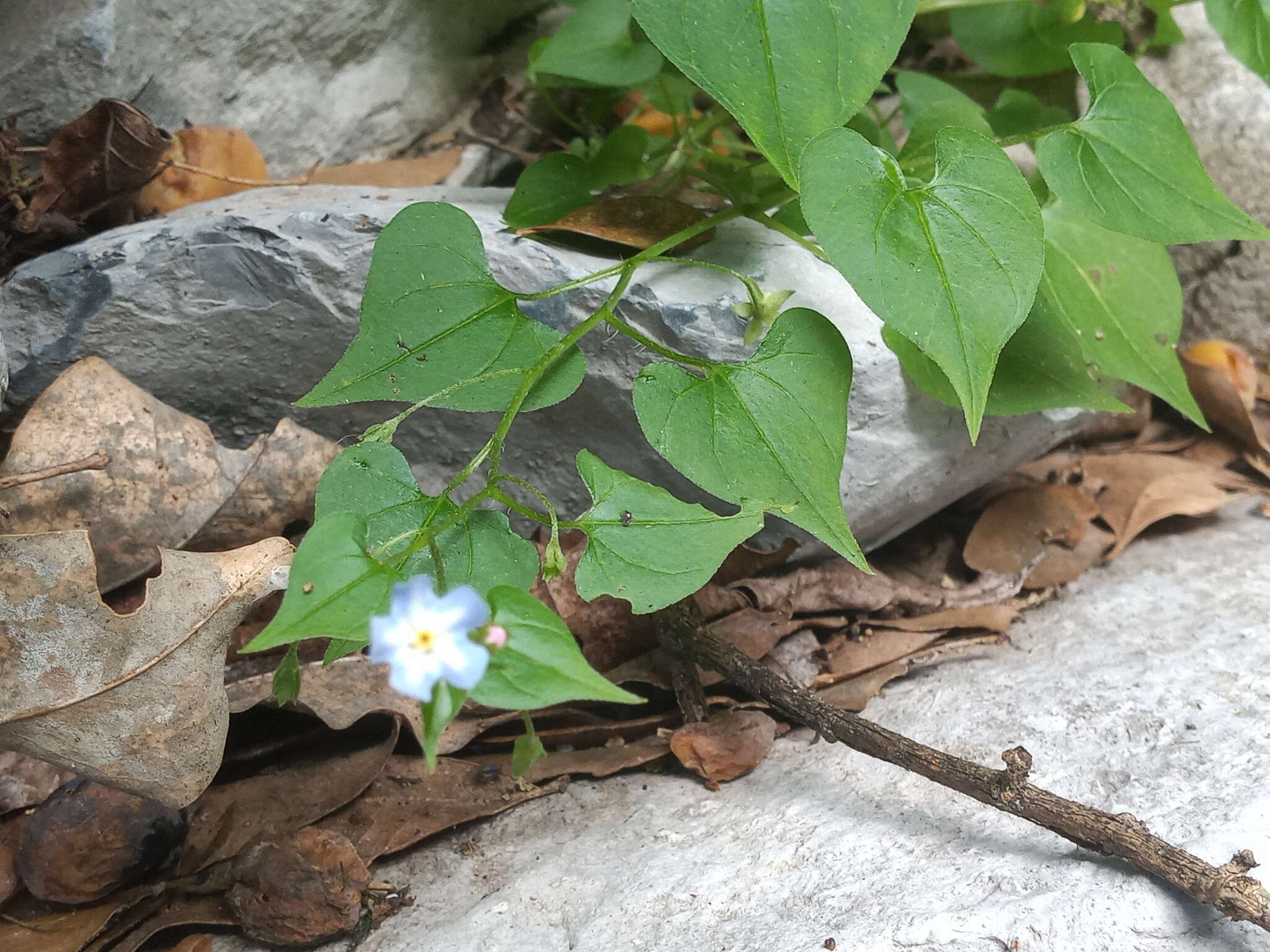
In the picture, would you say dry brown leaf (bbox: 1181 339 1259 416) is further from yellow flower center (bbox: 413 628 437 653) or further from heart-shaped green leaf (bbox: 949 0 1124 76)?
yellow flower center (bbox: 413 628 437 653)

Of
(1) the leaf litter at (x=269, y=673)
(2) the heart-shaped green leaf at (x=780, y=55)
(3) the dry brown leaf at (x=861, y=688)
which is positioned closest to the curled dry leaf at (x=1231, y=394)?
(1) the leaf litter at (x=269, y=673)

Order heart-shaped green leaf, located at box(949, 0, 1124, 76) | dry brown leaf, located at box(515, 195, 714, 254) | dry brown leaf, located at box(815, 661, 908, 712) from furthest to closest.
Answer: heart-shaped green leaf, located at box(949, 0, 1124, 76), dry brown leaf, located at box(515, 195, 714, 254), dry brown leaf, located at box(815, 661, 908, 712)

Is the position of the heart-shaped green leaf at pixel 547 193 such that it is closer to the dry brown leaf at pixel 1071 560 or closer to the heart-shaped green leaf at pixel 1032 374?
the heart-shaped green leaf at pixel 1032 374

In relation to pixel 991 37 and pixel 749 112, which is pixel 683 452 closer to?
pixel 749 112

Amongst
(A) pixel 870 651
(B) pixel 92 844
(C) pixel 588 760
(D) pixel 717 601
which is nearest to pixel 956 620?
(A) pixel 870 651

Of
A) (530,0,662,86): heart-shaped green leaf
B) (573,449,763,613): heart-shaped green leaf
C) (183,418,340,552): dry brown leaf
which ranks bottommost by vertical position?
(183,418,340,552): dry brown leaf

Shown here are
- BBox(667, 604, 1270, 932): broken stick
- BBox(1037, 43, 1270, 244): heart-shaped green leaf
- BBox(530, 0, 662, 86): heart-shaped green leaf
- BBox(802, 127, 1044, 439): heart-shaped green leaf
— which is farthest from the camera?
BBox(530, 0, 662, 86): heart-shaped green leaf

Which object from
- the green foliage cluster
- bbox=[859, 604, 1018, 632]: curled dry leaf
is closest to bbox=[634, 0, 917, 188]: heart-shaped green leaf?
the green foliage cluster
